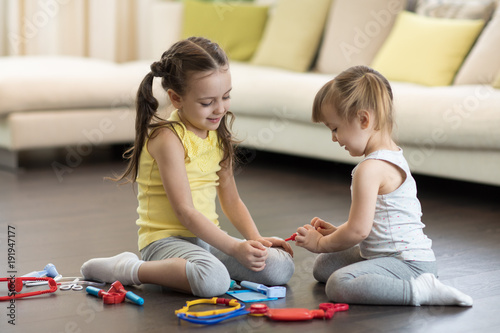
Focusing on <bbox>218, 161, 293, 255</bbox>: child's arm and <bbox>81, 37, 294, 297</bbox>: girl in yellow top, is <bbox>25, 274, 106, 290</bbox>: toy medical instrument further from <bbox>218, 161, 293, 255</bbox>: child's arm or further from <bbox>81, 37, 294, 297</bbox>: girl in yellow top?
<bbox>218, 161, 293, 255</bbox>: child's arm

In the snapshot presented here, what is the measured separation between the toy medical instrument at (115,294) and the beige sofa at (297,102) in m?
1.59

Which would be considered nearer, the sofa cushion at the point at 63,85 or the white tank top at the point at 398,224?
the white tank top at the point at 398,224

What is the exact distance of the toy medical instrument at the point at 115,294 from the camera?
5.75ft

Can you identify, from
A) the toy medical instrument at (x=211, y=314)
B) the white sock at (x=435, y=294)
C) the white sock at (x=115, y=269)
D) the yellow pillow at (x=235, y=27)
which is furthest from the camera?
the yellow pillow at (x=235, y=27)

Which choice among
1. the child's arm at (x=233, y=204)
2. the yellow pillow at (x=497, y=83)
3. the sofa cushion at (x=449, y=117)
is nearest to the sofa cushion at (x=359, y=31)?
the sofa cushion at (x=449, y=117)

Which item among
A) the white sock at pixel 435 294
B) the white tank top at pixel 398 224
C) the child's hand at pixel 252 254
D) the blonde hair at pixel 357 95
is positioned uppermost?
the blonde hair at pixel 357 95

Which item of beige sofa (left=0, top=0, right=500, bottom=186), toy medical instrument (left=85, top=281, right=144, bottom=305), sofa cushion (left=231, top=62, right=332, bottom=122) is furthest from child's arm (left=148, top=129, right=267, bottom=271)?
sofa cushion (left=231, top=62, right=332, bottom=122)

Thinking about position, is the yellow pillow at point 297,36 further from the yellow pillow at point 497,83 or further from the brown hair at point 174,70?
the brown hair at point 174,70

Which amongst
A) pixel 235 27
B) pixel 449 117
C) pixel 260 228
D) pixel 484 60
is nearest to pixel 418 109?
Result: pixel 449 117

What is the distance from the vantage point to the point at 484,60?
3.28 m

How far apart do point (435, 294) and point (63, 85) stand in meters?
2.49

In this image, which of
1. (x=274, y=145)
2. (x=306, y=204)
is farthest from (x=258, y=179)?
(x=306, y=204)

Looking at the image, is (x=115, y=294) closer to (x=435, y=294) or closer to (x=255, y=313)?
(x=255, y=313)

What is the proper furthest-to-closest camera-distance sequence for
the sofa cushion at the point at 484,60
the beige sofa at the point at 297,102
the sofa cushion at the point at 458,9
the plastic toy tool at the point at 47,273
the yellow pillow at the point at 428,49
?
the sofa cushion at the point at 458,9 < the yellow pillow at the point at 428,49 < the sofa cushion at the point at 484,60 < the beige sofa at the point at 297,102 < the plastic toy tool at the point at 47,273
